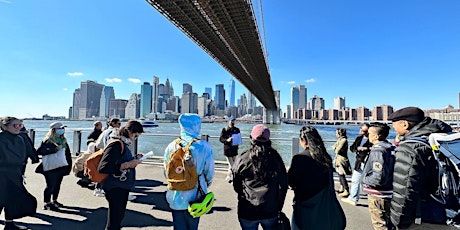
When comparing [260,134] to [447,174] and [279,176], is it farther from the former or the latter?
[447,174]

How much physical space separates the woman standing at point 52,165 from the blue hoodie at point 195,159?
265 centimetres

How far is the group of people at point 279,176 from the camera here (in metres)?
1.65

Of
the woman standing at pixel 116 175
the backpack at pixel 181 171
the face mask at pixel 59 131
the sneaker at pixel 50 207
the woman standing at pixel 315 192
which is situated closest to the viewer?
the woman standing at pixel 315 192

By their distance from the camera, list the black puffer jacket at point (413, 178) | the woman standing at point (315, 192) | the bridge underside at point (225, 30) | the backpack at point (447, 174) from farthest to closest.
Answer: the bridge underside at point (225, 30) → the woman standing at point (315, 192) → the black puffer jacket at point (413, 178) → the backpack at point (447, 174)

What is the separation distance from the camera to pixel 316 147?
192cm

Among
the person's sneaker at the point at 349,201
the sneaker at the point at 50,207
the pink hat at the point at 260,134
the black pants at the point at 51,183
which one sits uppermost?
the pink hat at the point at 260,134

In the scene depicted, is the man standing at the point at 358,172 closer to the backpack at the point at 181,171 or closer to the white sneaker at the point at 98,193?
the backpack at the point at 181,171

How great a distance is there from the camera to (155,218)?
10.6 feet

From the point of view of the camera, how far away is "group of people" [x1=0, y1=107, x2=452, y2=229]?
165cm

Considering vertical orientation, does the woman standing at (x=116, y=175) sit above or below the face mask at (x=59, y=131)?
below

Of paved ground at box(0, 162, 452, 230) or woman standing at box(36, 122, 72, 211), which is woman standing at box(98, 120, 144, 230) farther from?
woman standing at box(36, 122, 72, 211)

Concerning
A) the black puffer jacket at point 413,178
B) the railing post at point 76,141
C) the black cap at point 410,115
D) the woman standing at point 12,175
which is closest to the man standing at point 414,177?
the black puffer jacket at point 413,178

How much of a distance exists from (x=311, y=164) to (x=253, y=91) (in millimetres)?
36249

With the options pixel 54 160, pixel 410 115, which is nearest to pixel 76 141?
pixel 54 160
